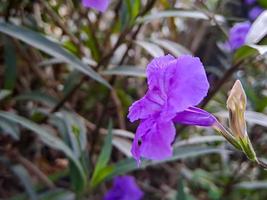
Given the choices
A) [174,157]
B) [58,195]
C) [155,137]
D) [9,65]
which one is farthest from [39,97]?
[155,137]

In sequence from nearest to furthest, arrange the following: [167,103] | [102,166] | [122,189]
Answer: [167,103] → [102,166] → [122,189]

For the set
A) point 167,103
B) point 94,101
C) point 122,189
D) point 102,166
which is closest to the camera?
point 167,103

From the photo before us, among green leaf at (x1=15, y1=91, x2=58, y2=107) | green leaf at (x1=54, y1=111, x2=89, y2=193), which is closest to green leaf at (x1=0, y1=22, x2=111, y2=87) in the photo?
green leaf at (x1=54, y1=111, x2=89, y2=193)

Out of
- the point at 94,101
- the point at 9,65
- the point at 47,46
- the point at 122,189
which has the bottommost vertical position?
the point at 122,189

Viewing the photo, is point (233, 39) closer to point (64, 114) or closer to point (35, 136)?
point (64, 114)

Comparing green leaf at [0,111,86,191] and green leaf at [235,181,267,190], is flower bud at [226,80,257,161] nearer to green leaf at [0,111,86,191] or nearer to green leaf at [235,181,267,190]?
green leaf at [0,111,86,191]

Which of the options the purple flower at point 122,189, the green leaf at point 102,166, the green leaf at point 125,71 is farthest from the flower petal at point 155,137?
the purple flower at point 122,189

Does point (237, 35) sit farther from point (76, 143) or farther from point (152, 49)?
point (76, 143)
